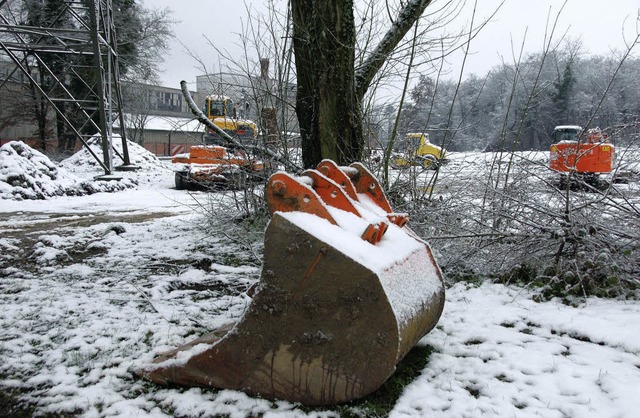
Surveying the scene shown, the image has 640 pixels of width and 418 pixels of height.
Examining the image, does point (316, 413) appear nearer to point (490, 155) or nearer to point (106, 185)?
point (490, 155)

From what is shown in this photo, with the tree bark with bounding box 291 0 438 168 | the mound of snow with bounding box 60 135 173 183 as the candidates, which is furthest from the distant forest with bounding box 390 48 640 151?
the mound of snow with bounding box 60 135 173 183

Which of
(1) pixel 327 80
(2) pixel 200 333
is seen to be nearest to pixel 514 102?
(1) pixel 327 80

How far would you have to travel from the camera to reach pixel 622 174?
3.93m

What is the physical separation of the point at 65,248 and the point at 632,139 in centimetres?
567

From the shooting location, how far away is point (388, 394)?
2117mm

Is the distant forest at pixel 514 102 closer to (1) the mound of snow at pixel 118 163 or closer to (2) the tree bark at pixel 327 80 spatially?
(2) the tree bark at pixel 327 80

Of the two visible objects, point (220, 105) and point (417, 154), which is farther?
point (220, 105)

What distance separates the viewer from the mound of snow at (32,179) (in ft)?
32.1

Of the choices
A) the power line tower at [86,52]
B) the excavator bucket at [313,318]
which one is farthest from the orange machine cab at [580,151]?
the power line tower at [86,52]

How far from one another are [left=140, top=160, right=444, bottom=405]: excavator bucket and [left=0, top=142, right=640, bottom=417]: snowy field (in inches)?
3.9

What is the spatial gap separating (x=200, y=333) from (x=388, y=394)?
4.25 feet

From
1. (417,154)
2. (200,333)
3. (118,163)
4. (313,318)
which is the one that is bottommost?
(200,333)

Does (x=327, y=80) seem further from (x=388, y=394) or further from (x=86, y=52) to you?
(x=86, y=52)

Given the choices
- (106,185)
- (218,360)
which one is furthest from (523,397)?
(106,185)
